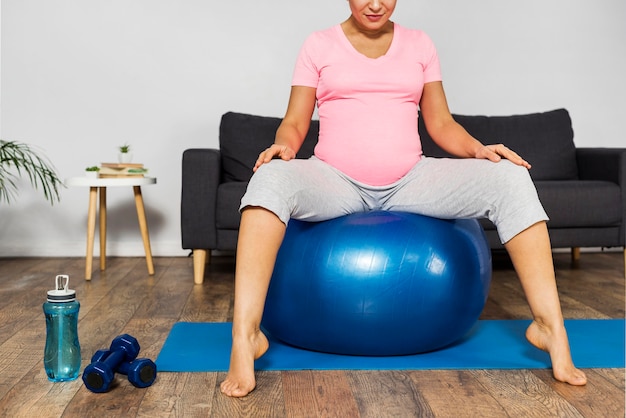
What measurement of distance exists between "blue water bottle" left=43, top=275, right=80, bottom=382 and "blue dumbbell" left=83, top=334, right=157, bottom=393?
7 cm

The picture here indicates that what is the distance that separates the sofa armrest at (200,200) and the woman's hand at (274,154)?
5.16 feet

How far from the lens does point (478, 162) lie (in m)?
1.91

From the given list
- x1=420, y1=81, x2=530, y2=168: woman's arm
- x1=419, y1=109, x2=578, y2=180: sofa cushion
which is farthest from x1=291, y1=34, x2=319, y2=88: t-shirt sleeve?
x1=419, y1=109, x2=578, y2=180: sofa cushion

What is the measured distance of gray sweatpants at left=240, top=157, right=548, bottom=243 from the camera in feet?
5.84

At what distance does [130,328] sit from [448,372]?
1.06 meters

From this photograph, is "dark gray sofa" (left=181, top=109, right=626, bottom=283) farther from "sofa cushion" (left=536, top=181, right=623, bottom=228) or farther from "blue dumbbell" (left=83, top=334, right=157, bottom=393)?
"blue dumbbell" (left=83, top=334, right=157, bottom=393)

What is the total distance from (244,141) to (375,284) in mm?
1978

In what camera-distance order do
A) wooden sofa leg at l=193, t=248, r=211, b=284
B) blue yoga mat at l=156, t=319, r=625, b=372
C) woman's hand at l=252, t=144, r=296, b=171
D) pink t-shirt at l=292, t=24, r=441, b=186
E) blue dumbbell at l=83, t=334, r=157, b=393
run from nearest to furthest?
blue dumbbell at l=83, t=334, r=157, b=393 < woman's hand at l=252, t=144, r=296, b=171 < blue yoga mat at l=156, t=319, r=625, b=372 < pink t-shirt at l=292, t=24, r=441, b=186 < wooden sofa leg at l=193, t=248, r=211, b=284

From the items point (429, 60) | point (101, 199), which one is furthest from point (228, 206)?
point (429, 60)

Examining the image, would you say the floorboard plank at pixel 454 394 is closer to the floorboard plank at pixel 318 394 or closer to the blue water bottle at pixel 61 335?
the floorboard plank at pixel 318 394

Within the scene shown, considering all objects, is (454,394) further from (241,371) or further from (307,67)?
(307,67)

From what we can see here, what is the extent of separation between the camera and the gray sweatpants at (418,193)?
178 cm

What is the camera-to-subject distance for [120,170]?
3.67 meters

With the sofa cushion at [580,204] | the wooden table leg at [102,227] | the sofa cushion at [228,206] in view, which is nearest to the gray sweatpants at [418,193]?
the sofa cushion at [228,206]
